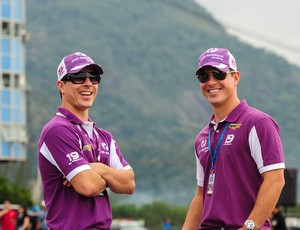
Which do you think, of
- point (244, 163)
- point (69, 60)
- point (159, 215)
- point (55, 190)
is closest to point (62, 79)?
point (69, 60)

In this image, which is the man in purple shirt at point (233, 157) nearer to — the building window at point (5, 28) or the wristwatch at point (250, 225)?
the wristwatch at point (250, 225)

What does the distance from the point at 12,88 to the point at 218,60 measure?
94353 mm

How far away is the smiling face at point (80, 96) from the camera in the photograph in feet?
28.9

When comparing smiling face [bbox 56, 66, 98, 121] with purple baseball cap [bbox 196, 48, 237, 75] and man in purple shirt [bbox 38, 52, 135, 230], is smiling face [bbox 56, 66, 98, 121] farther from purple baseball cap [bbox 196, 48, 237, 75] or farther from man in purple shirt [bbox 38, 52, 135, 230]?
purple baseball cap [bbox 196, 48, 237, 75]

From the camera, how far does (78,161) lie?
8.60 metres

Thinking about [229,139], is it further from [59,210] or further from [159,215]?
[159,215]

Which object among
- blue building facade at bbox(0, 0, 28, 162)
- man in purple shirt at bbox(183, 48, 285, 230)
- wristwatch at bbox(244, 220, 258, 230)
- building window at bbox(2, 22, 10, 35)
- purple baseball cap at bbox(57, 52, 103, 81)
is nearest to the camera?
wristwatch at bbox(244, 220, 258, 230)

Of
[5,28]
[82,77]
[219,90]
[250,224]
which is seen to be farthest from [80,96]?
[5,28]

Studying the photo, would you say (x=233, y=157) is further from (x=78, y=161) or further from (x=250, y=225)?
(x=78, y=161)

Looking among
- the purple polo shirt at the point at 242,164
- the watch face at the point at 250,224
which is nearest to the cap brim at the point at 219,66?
the purple polo shirt at the point at 242,164

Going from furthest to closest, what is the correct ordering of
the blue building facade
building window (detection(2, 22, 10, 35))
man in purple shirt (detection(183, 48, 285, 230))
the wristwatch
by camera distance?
building window (detection(2, 22, 10, 35))
the blue building facade
man in purple shirt (detection(183, 48, 285, 230))
the wristwatch

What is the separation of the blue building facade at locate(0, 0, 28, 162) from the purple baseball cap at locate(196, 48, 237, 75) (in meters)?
92.9

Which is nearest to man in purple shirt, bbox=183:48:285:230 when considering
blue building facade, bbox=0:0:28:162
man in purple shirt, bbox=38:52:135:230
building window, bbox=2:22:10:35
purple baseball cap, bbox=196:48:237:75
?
purple baseball cap, bbox=196:48:237:75

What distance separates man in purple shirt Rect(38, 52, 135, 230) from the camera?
855 cm
